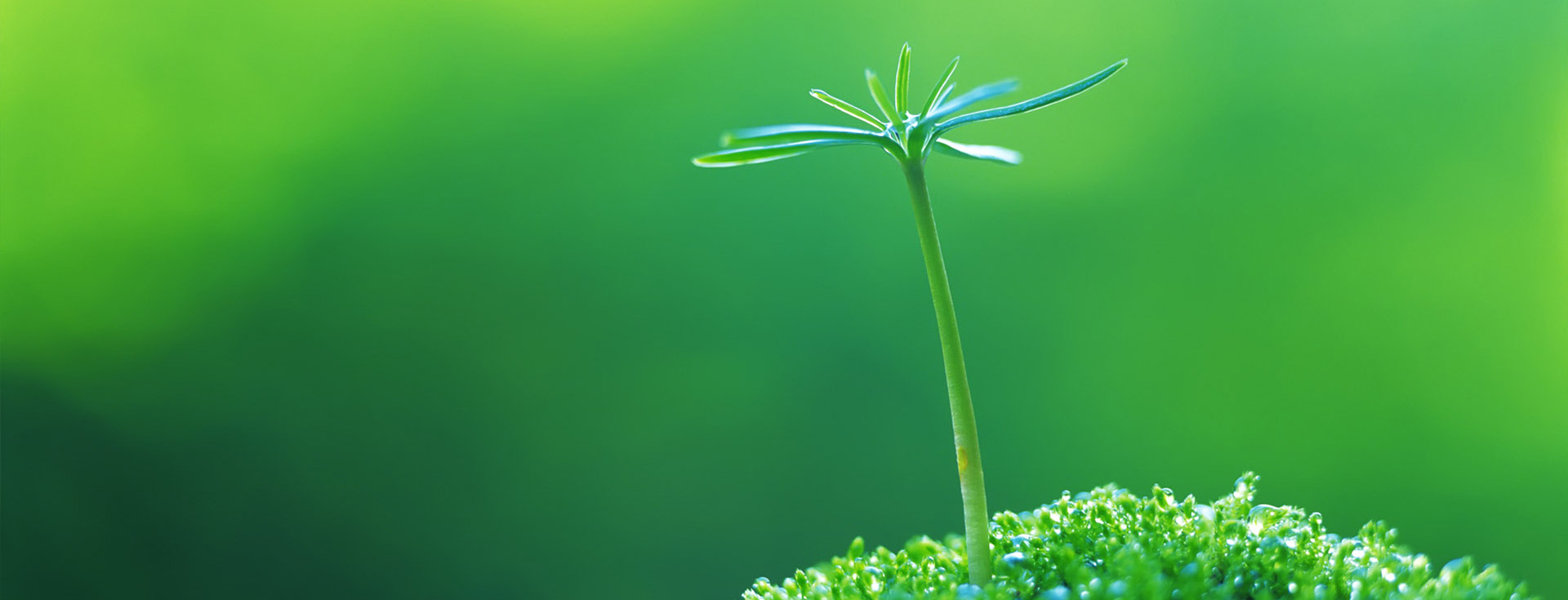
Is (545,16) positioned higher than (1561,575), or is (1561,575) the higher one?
(545,16)

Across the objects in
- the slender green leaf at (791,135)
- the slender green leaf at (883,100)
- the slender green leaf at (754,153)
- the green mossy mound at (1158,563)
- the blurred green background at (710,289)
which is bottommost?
the green mossy mound at (1158,563)

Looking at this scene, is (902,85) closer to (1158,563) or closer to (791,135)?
(791,135)

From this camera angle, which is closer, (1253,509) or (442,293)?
(1253,509)

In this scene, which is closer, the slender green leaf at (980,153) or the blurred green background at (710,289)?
the slender green leaf at (980,153)

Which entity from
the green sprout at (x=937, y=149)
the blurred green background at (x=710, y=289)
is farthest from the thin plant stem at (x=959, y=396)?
the blurred green background at (x=710, y=289)

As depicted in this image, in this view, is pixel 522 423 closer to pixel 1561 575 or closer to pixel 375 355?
pixel 375 355

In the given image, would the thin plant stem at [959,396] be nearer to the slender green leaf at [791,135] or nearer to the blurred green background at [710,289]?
the slender green leaf at [791,135]

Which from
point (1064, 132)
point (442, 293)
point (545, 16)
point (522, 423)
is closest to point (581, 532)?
point (522, 423)
